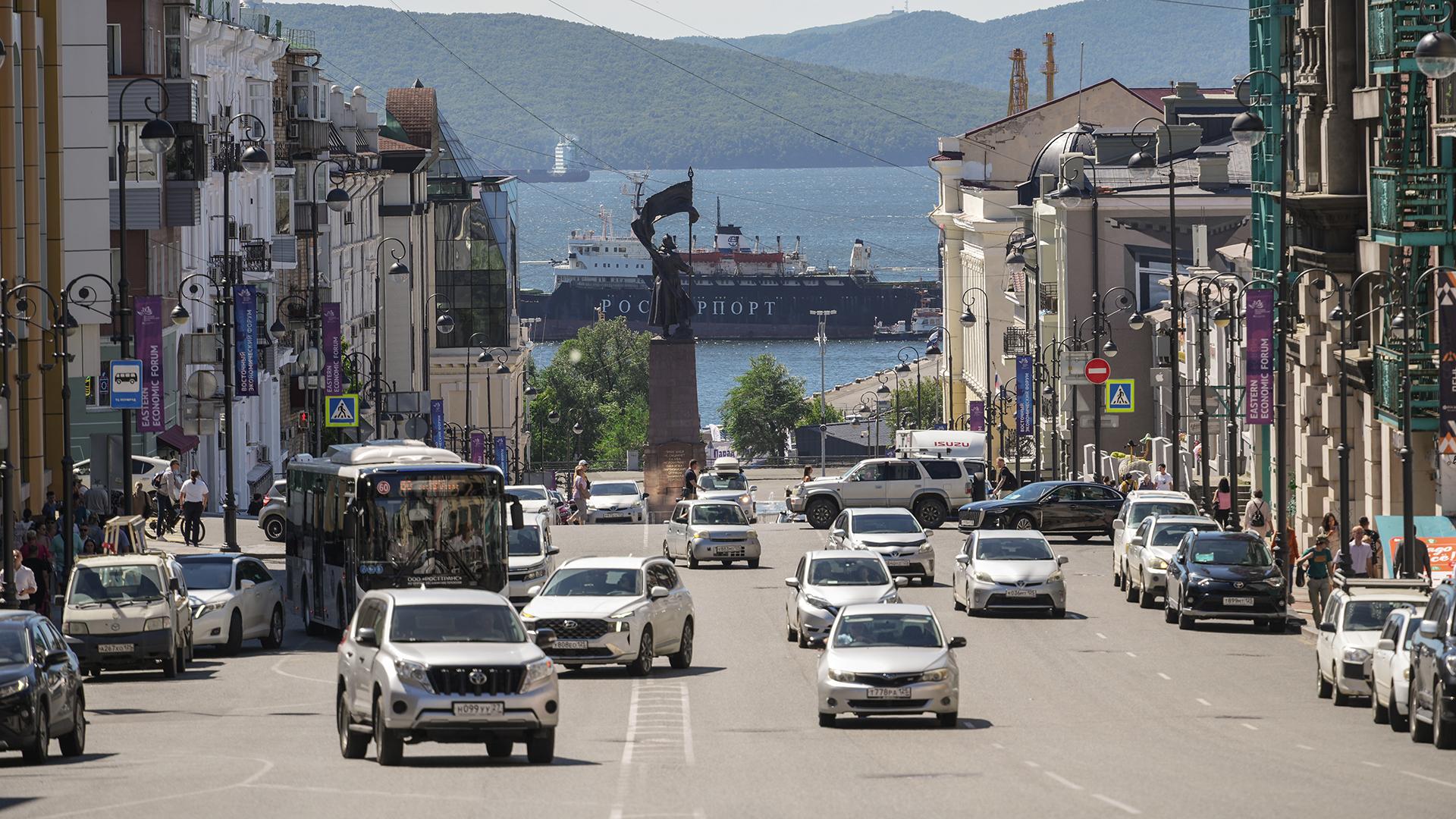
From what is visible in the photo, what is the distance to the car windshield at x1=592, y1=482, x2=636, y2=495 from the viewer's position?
7231 cm

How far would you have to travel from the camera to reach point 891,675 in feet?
81.3

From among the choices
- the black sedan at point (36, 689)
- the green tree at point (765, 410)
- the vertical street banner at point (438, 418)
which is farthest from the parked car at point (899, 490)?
the green tree at point (765, 410)

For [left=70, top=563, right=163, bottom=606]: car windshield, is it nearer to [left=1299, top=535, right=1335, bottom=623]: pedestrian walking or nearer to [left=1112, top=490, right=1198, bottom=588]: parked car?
[left=1299, top=535, right=1335, bottom=623]: pedestrian walking

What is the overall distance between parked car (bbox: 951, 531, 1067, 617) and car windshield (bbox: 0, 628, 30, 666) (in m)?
19.2

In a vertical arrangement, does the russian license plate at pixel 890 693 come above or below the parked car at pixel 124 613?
below

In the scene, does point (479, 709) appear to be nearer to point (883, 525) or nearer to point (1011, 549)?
point (1011, 549)

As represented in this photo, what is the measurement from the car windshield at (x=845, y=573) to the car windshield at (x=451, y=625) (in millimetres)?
12418

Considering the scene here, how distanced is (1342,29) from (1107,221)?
39.8 metres

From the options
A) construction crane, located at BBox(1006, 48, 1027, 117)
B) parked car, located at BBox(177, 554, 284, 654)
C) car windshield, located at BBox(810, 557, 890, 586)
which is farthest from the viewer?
construction crane, located at BBox(1006, 48, 1027, 117)

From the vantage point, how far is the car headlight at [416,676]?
20125 millimetres

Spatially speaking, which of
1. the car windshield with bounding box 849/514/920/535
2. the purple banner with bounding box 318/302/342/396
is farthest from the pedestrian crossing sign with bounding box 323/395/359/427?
the car windshield with bounding box 849/514/920/535

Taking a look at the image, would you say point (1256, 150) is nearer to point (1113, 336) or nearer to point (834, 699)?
point (1113, 336)

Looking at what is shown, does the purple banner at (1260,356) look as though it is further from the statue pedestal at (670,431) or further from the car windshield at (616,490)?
the statue pedestal at (670,431)

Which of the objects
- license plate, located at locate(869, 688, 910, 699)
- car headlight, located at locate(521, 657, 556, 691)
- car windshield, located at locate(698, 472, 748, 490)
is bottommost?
license plate, located at locate(869, 688, 910, 699)
